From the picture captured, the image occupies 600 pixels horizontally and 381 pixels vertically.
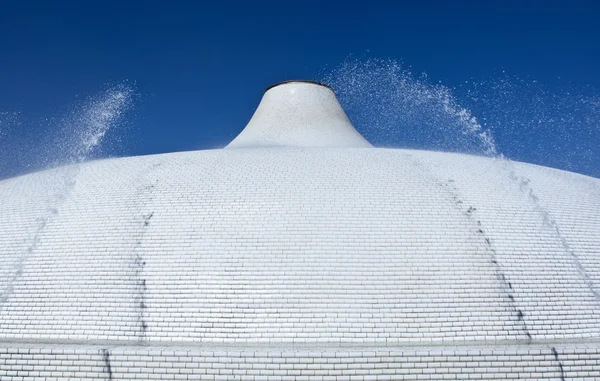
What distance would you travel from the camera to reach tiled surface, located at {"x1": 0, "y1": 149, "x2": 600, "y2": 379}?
629 centimetres

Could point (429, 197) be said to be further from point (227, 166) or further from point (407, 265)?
point (227, 166)

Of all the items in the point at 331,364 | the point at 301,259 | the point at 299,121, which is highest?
the point at 299,121

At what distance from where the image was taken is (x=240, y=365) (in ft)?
18.8

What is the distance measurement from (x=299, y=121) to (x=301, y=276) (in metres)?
8.13

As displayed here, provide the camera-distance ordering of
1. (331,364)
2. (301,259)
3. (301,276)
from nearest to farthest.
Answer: (331,364), (301,276), (301,259)

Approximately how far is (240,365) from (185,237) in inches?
86.5

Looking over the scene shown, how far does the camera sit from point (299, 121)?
46.5 feet

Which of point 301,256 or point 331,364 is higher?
point 301,256

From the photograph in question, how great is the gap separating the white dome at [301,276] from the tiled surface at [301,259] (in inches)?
0.8

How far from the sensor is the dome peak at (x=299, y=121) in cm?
1348

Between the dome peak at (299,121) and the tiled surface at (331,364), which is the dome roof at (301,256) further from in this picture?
the dome peak at (299,121)

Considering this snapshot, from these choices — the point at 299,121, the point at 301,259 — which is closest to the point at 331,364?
the point at 301,259

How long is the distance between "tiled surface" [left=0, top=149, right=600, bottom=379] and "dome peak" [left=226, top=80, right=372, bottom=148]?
15.6 feet

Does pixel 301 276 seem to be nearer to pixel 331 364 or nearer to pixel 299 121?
pixel 331 364
